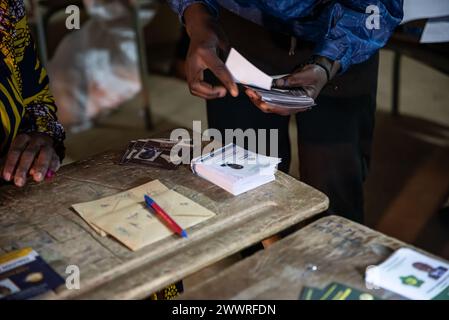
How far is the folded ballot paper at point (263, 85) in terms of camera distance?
52.4 inches

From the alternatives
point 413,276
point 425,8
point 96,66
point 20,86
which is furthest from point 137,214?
point 96,66

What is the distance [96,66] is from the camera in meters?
3.71

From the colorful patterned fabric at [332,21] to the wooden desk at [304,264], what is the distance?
0.59 meters

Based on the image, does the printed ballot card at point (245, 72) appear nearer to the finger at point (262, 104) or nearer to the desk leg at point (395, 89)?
the finger at point (262, 104)

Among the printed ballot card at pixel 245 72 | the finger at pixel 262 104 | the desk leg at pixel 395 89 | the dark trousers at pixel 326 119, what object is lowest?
the desk leg at pixel 395 89

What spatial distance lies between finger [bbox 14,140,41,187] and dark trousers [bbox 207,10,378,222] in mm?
575

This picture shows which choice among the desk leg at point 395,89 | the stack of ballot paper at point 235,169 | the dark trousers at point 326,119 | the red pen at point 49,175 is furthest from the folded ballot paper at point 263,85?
the desk leg at point 395,89

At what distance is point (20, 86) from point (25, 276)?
0.72 metres

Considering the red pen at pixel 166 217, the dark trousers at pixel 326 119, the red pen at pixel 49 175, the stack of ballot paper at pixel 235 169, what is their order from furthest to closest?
1. the dark trousers at pixel 326 119
2. the red pen at pixel 49 175
3. the stack of ballot paper at pixel 235 169
4. the red pen at pixel 166 217

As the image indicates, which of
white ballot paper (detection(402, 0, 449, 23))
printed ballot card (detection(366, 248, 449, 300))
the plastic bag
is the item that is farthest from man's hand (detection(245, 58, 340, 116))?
the plastic bag

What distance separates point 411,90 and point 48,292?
10.9 ft

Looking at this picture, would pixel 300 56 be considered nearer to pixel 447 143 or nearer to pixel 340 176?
pixel 340 176

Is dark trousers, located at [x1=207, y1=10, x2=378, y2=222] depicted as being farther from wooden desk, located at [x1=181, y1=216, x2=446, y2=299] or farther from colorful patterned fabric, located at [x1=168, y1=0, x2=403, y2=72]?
wooden desk, located at [x1=181, y1=216, x2=446, y2=299]
